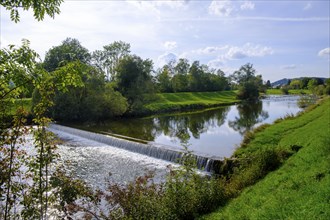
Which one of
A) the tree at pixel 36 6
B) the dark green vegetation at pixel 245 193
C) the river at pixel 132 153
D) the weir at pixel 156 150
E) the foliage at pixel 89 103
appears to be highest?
the tree at pixel 36 6

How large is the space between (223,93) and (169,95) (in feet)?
85.0

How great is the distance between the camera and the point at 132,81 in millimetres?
42250

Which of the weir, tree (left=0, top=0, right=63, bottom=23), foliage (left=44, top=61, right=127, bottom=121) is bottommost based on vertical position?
the weir

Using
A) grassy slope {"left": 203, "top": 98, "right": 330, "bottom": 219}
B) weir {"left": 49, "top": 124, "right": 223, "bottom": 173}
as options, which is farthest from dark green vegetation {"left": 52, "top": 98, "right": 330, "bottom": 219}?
weir {"left": 49, "top": 124, "right": 223, "bottom": 173}

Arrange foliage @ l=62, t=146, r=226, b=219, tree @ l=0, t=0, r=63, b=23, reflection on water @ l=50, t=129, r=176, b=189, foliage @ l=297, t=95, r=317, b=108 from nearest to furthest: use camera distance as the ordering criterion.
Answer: tree @ l=0, t=0, r=63, b=23 < foliage @ l=62, t=146, r=226, b=219 < reflection on water @ l=50, t=129, r=176, b=189 < foliage @ l=297, t=95, r=317, b=108

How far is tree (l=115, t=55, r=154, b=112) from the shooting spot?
41.2 m

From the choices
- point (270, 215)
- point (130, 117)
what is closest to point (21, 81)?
point (270, 215)

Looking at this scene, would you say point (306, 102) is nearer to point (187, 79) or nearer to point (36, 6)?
point (187, 79)

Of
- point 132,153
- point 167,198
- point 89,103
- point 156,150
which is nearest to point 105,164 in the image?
point 132,153

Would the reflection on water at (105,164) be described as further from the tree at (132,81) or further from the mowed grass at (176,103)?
the mowed grass at (176,103)

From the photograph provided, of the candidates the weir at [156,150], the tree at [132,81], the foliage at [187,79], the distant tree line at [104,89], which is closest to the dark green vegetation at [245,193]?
the weir at [156,150]

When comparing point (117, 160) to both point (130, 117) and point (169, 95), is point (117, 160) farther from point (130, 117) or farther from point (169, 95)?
point (169, 95)

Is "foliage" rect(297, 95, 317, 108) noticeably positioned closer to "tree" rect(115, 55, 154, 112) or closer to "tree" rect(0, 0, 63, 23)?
"tree" rect(115, 55, 154, 112)

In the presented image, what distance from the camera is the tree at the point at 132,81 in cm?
4122
